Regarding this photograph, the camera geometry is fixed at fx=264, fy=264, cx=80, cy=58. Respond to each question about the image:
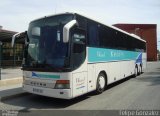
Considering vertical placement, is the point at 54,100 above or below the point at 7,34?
below

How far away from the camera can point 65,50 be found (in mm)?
8789

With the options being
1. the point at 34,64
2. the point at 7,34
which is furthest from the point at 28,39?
the point at 7,34

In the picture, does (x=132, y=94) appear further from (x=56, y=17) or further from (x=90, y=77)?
(x=56, y=17)

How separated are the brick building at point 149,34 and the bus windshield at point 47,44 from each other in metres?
65.1

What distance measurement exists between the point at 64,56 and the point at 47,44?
881 mm

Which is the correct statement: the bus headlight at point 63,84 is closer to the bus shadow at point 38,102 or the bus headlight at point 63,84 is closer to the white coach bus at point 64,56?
the white coach bus at point 64,56

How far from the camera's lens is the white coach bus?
8.78 metres

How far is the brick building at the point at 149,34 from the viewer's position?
74000mm

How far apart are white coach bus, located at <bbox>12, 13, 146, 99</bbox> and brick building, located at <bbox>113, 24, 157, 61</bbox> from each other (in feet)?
209

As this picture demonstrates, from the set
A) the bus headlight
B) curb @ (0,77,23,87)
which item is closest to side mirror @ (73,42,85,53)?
the bus headlight

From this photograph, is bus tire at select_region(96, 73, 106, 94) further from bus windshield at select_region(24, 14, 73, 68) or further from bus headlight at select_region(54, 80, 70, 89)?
bus windshield at select_region(24, 14, 73, 68)

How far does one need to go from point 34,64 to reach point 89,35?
8.13 ft

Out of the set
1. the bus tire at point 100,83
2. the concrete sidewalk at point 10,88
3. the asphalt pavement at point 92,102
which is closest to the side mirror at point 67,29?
the asphalt pavement at point 92,102

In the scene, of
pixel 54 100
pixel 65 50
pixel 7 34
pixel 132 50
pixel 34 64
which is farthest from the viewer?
pixel 7 34
